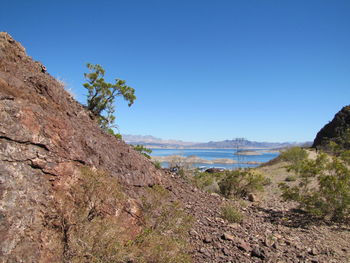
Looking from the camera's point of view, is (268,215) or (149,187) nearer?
(149,187)


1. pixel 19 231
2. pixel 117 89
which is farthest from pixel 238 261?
pixel 117 89

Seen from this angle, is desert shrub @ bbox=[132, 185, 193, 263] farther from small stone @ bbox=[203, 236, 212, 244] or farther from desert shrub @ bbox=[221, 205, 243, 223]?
desert shrub @ bbox=[221, 205, 243, 223]

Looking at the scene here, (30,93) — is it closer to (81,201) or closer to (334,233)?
(81,201)

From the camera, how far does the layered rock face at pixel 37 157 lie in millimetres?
3203

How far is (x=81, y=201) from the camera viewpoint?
13.0 feet

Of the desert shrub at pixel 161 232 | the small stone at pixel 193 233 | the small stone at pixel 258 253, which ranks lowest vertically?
the small stone at pixel 258 253

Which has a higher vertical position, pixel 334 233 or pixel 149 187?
pixel 149 187

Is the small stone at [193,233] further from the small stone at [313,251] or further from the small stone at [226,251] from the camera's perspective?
the small stone at [313,251]

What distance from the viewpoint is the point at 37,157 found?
386 cm

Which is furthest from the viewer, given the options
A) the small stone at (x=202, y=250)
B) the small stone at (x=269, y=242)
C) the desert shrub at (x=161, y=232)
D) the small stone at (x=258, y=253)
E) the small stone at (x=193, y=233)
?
the small stone at (x=269, y=242)

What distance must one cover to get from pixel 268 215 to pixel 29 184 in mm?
7109

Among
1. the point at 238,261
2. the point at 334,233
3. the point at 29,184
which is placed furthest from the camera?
the point at 334,233

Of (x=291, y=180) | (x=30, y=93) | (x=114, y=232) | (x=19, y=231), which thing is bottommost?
(x=291, y=180)

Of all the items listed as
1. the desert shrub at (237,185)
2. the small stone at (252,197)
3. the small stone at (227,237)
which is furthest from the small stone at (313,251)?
the desert shrub at (237,185)
